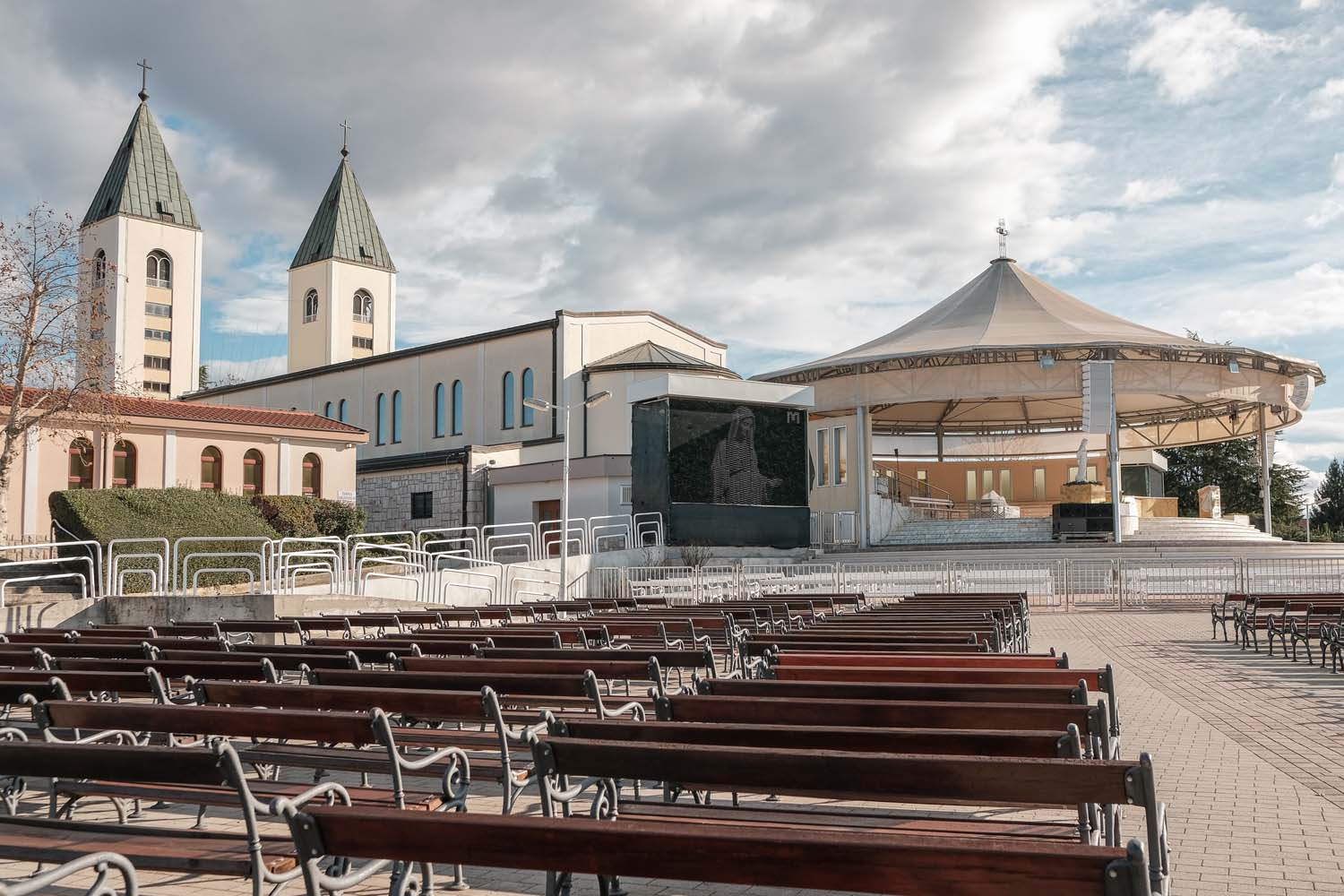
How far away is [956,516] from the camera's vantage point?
46844mm

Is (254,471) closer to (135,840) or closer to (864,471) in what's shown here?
(864,471)

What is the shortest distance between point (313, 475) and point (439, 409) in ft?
45.0

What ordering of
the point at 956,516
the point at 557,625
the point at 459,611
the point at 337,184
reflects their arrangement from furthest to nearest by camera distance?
the point at 337,184
the point at 956,516
the point at 459,611
the point at 557,625

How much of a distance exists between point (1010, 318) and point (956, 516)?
32.4ft

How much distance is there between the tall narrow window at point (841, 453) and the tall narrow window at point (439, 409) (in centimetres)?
1908

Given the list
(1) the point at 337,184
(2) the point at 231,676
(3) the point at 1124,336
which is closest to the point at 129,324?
(1) the point at 337,184

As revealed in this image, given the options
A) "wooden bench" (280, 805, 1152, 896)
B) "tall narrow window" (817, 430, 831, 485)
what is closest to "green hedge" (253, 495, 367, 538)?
"tall narrow window" (817, 430, 831, 485)

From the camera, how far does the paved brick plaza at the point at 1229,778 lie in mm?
4914

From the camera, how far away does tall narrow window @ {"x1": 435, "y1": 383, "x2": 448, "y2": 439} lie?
5131cm

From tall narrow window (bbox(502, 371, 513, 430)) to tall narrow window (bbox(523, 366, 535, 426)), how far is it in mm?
721

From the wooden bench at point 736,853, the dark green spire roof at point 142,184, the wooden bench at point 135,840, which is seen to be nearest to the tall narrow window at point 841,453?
the wooden bench at point 135,840

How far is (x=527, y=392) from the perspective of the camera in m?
47.5

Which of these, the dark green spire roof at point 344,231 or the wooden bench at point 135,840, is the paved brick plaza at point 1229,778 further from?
the dark green spire roof at point 344,231

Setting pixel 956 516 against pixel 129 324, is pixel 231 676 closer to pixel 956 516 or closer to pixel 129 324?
pixel 956 516
